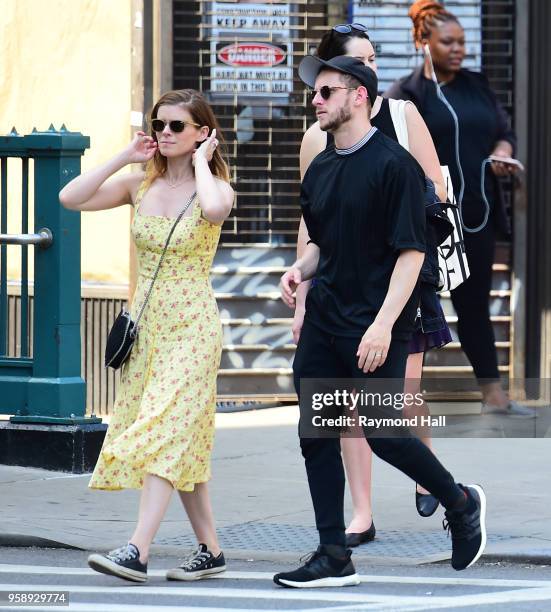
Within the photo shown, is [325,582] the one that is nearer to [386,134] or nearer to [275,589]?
[275,589]

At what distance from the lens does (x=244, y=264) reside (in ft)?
35.6

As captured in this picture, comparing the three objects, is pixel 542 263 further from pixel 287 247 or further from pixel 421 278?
pixel 421 278

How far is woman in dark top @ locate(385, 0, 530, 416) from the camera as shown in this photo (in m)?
10.2

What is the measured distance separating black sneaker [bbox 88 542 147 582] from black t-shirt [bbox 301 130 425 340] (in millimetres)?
1019

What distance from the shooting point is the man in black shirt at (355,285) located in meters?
5.68

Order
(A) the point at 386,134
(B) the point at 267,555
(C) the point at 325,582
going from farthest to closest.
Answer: (A) the point at 386,134 → (B) the point at 267,555 → (C) the point at 325,582

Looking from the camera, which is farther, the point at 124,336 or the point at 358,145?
the point at 124,336

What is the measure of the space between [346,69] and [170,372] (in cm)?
122

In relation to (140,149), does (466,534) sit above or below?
below

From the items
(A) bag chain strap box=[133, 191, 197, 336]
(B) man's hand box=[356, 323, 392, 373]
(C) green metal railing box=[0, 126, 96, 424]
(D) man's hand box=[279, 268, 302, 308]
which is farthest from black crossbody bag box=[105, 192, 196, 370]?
(C) green metal railing box=[0, 126, 96, 424]

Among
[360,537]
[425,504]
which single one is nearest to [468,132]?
[425,504]

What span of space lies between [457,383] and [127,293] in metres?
2.22

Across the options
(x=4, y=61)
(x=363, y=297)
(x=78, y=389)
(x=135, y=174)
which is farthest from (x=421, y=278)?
(x=4, y=61)

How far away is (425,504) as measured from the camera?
6.89 meters
